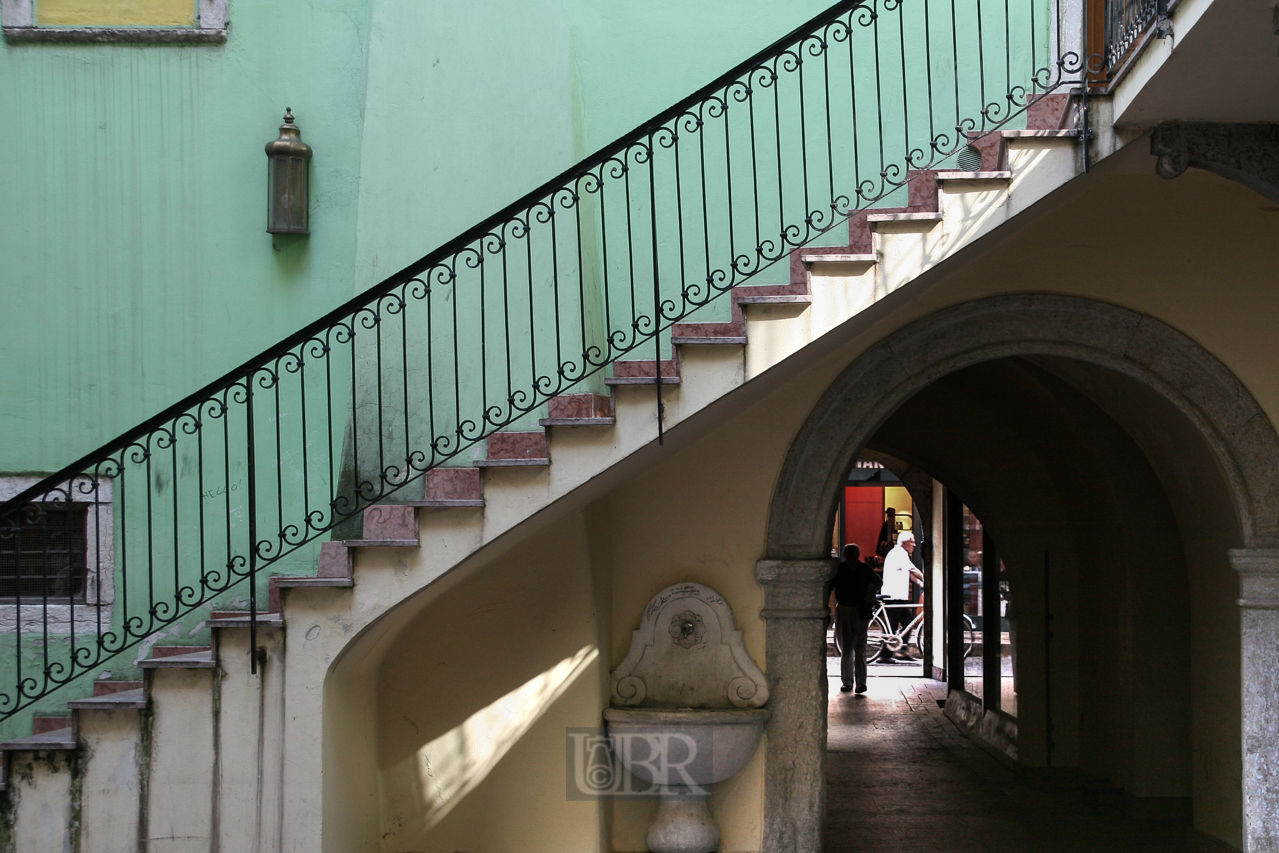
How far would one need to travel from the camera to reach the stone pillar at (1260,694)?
5.88 metres

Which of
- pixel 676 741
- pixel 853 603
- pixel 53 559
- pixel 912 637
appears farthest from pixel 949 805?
pixel 912 637

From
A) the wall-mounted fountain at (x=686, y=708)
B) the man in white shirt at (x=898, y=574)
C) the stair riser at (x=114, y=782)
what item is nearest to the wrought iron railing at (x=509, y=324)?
the stair riser at (x=114, y=782)

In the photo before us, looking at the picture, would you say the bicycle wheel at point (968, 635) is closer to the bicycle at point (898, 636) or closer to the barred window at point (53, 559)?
the bicycle at point (898, 636)

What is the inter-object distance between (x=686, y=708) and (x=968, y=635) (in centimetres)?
631

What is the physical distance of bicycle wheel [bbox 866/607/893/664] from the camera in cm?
1638

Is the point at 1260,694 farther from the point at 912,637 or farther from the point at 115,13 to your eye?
the point at 912,637

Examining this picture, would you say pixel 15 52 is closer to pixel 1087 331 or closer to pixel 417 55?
pixel 417 55

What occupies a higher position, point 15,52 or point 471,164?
point 15,52

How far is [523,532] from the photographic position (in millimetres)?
5293

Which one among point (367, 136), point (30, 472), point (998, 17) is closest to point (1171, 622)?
point (998, 17)

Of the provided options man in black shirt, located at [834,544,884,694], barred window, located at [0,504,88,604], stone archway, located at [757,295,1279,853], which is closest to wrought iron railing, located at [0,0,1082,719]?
barred window, located at [0,504,88,604]

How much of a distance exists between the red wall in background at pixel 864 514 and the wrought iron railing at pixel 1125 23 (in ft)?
54.6

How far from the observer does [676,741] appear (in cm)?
620

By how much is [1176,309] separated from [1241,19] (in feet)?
7.82
